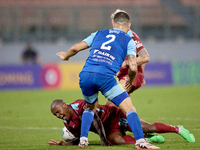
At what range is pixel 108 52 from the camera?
4598mm

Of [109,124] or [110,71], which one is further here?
[109,124]

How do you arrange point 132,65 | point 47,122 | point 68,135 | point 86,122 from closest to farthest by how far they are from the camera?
point 132,65 → point 86,122 → point 68,135 → point 47,122

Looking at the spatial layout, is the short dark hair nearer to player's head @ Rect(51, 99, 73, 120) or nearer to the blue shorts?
the blue shorts

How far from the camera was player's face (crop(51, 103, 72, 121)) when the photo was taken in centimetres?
516

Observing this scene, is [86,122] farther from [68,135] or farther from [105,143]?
[68,135]

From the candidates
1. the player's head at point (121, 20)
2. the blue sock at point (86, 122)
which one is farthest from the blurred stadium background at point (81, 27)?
the blue sock at point (86, 122)

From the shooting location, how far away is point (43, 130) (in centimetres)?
697

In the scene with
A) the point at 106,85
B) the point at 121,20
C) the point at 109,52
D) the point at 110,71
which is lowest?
the point at 106,85

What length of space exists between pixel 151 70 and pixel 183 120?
10.6 metres

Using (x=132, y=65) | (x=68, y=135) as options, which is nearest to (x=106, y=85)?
(x=132, y=65)

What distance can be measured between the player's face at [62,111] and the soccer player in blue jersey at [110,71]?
1.52 feet

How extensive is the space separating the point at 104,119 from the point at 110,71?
118 centimetres

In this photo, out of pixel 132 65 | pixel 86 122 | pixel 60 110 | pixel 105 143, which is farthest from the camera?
pixel 60 110

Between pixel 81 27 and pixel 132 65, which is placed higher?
pixel 81 27
